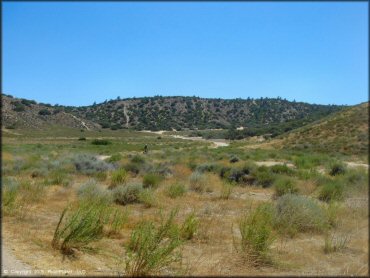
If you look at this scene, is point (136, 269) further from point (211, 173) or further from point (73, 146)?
point (73, 146)

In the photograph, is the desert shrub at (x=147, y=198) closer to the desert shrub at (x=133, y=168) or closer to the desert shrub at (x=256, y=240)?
the desert shrub at (x=256, y=240)

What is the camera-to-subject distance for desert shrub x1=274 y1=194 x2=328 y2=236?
10.8 meters

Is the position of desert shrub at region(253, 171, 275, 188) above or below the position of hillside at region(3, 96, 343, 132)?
below

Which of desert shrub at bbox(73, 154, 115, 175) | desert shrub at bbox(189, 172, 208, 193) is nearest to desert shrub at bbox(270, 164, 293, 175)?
desert shrub at bbox(189, 172, 208, 193)

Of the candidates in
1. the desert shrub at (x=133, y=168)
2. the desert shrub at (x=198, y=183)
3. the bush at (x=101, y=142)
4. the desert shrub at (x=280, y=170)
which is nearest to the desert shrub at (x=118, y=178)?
the desert shrub at (x=198, y=183)

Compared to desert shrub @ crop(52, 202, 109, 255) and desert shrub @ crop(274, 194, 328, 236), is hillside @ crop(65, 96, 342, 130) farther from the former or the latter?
desert shrub @ crop(52, 202, 109, 255)

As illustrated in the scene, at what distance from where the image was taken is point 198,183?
65.9 ft

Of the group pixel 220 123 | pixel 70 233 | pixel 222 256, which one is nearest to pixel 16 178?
pixel 70 233

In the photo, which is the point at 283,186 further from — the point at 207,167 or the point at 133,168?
the point at 133,168

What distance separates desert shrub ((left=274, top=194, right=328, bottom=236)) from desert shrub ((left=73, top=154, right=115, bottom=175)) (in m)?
14.3

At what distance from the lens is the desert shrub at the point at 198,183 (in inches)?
780

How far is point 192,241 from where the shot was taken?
10336 millimetres

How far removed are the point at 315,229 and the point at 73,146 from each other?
22.8m

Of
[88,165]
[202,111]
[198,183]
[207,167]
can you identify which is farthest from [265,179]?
[202,111]
